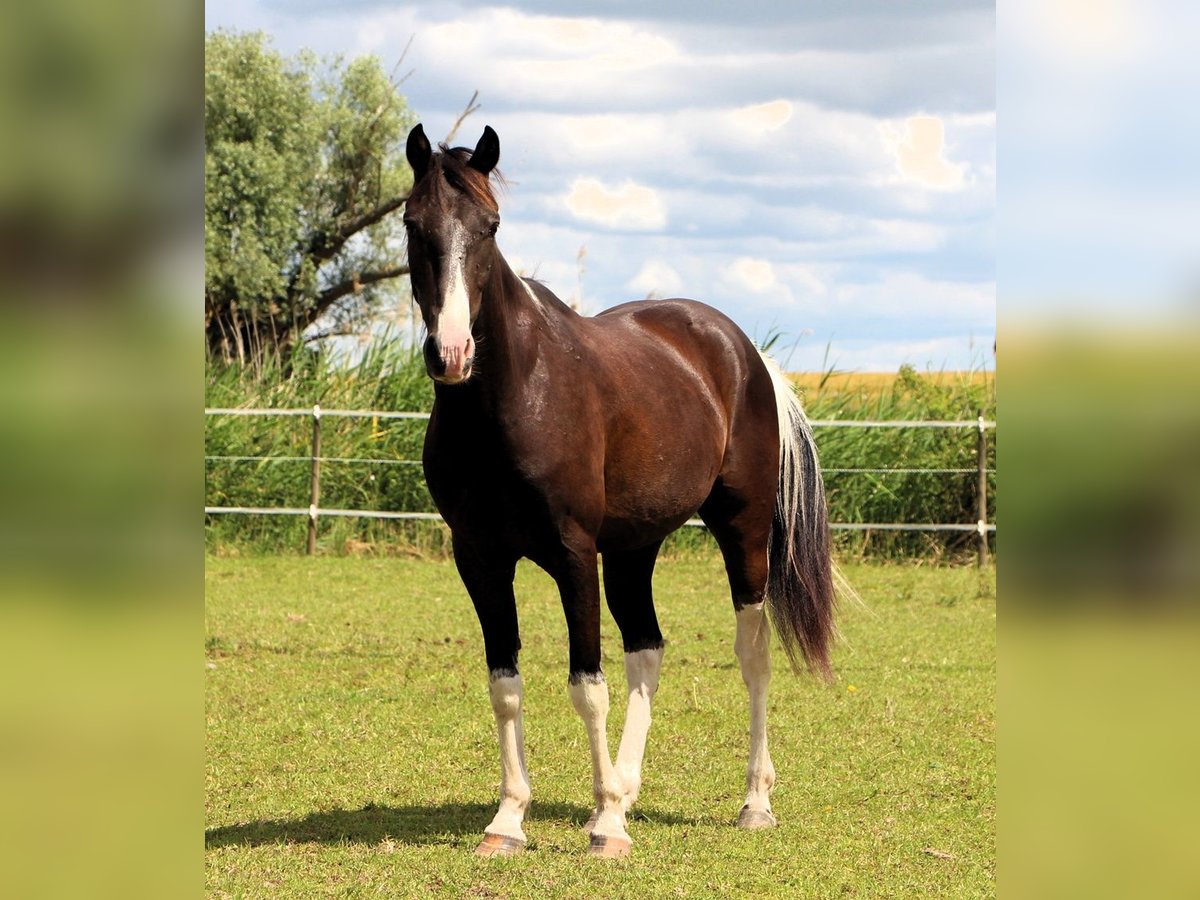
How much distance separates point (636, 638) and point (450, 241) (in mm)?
2002

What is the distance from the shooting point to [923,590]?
38.1 ft

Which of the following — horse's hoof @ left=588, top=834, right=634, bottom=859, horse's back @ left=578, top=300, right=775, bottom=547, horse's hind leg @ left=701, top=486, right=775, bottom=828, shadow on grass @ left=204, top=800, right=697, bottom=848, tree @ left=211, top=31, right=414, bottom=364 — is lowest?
shadow on grass @ left=204, top=800, right=697, bottom=848

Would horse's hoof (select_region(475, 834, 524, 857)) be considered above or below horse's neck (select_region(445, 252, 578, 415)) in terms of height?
below

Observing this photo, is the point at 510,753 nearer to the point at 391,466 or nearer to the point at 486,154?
the point at 486,154

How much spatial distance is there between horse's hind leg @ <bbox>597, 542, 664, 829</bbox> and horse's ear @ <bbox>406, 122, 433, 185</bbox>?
1.78 meters

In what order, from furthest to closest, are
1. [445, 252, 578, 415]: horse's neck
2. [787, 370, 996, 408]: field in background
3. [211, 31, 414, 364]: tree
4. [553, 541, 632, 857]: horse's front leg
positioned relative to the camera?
[211, 31, 414, 364]: tree → [787, 370, 996, 408]: field in background → [553, 541, 632, 857]: horse's front leg → [445, 252, 578, 415]: horse's neck

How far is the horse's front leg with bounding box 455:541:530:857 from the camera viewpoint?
422 centimetres

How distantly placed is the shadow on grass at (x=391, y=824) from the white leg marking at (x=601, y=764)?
411 millimetres

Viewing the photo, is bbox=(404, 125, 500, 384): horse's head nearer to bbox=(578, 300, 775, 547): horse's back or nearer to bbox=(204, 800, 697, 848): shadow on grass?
bbox=(578, 300, 775, 547): horse's back

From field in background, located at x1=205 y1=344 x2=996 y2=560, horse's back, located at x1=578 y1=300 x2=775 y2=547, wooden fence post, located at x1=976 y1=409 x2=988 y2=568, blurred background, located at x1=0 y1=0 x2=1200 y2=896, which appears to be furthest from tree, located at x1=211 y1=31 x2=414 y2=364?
blurred background, located at x1=0 y1=0 x2=1200 y2=896

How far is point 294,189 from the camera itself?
2312 cm
